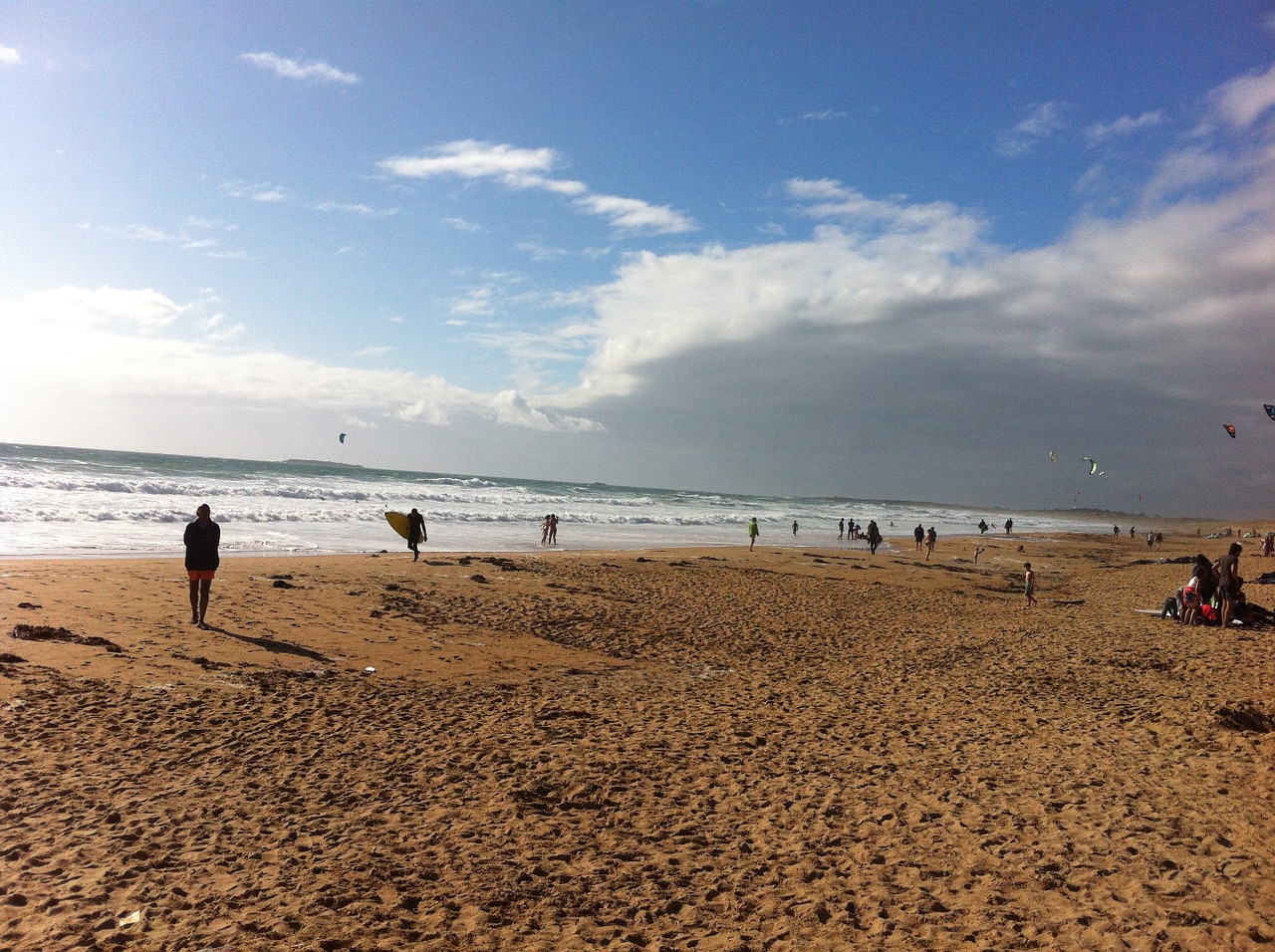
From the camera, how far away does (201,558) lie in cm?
1108

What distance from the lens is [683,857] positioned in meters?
5.27

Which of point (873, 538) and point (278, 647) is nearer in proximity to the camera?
point (278, 647)

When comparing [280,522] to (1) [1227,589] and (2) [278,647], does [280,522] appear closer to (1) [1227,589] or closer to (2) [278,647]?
(2) [278,647]

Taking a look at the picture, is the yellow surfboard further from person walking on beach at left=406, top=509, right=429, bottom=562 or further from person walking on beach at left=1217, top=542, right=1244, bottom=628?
person walking on beach at left=1217, top=542, right=1244, bottom=628

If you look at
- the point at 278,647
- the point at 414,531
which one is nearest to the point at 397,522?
the point at 414,531

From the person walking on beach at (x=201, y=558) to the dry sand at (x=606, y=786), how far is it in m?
0.40

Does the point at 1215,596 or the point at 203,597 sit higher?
the point at 1215,596

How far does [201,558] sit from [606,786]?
310 inches

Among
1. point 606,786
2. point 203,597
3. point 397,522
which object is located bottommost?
point 606,786

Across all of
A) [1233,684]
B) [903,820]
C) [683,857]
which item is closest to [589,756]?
[683,857]

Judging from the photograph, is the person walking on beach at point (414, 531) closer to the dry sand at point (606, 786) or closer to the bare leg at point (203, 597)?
the dry sand at point (606, 786)

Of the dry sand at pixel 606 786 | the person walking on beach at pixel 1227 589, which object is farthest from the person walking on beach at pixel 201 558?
the person walking on beach at pixel 1227 589

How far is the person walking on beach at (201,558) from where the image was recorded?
36.2 ft

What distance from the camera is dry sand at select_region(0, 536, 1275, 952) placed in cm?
444
